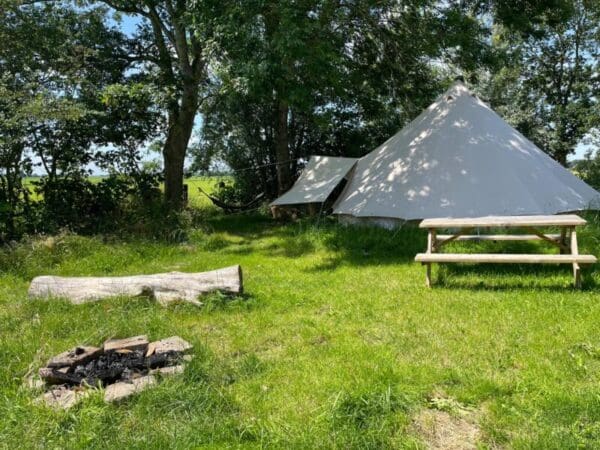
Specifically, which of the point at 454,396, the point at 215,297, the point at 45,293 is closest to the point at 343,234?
the point at 215,297

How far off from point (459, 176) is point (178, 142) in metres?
6.00

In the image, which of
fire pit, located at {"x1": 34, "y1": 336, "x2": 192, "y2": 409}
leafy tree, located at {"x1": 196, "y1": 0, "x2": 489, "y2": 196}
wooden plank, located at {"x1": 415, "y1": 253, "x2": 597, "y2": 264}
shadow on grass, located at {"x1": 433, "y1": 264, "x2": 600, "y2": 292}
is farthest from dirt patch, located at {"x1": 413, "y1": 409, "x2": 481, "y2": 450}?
leafy tree, located at {"x1": 196, "y1": 0, "x2": 489, "y2": 196}

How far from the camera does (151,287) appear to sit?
4965 mm

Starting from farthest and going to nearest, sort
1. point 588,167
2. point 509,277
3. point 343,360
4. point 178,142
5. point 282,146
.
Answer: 1. point 588,167
2. point 282,146
3. point 178,142
4. point 509,277
5. point 343,360

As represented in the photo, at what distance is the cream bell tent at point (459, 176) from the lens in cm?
771

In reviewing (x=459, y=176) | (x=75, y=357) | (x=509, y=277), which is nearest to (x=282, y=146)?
(x=459, y=176)

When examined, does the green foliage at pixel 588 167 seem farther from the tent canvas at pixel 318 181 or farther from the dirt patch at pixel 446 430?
the dirt patch at pixel 446 430

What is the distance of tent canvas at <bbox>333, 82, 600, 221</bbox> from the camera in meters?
7.71

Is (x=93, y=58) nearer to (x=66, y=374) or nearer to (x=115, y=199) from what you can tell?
(x=115, y=199)

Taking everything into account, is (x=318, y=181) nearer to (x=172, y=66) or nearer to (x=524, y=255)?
(x=172, y=66)

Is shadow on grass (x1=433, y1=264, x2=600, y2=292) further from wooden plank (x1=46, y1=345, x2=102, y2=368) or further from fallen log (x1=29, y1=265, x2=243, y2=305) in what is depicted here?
wooden plank (x1=46, y1=345, x2=102, y2=368)

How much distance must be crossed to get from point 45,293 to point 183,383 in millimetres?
2727

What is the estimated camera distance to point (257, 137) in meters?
13.0

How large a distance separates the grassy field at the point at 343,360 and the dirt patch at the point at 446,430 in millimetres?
14
